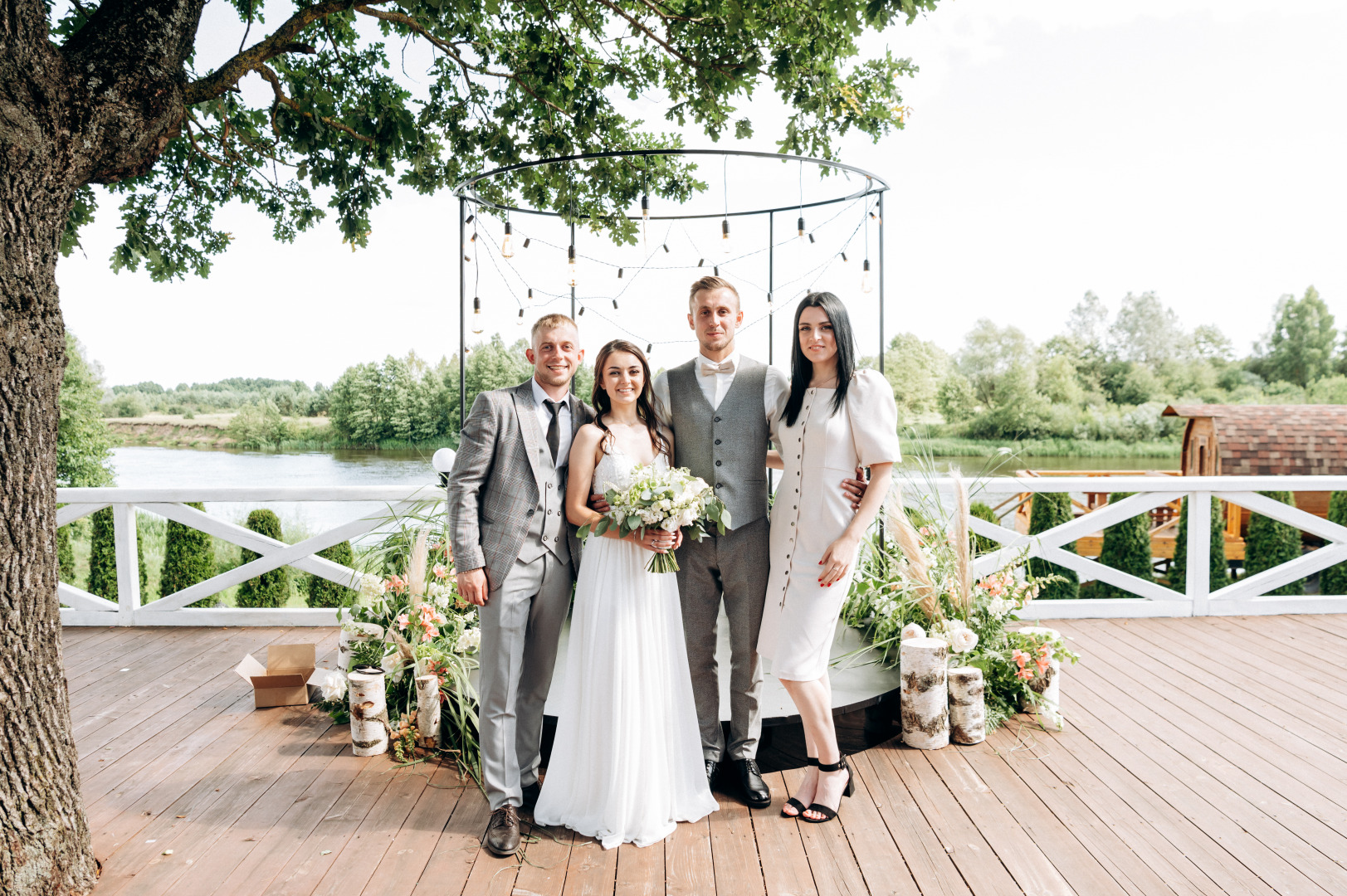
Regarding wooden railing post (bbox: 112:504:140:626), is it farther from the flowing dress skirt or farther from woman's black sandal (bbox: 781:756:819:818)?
woman's black sandal (bbox: 781:756:819:818)

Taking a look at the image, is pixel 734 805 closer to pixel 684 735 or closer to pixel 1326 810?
pixel 684 735

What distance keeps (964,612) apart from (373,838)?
2674 mm

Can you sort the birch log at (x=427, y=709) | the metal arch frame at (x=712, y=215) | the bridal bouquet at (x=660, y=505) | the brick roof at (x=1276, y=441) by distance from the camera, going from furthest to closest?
1. the brick roof at (x=1276, y=441)
2. the metal arch frame at (x=712, y=215)
3. the birch log at (x=427, y=709)
4. the bridal bouquet at (x=660, y=505)

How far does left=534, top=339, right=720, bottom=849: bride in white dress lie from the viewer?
2773 millimetres

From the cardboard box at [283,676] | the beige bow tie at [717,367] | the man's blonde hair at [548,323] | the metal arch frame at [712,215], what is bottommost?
the cardboard box at [283,676]

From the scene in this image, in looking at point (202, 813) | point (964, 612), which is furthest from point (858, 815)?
point (202, 813)

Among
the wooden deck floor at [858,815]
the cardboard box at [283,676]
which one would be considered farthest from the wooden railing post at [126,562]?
the cardboard box at [283,676]

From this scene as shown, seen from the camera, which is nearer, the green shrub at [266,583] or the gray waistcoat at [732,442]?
the gray waistcoat at [732,442]

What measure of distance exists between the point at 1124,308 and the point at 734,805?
24.8 metres

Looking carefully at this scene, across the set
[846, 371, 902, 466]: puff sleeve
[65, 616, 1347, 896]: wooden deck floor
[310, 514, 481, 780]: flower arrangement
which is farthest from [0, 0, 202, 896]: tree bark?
[846, 371, 902, 466]: puff sleeve

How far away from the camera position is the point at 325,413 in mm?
13695

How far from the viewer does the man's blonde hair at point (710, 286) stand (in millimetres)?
3012

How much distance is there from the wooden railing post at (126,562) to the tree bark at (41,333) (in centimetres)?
352

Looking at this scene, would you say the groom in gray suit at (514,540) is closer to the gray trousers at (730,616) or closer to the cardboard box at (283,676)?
the gray trousers at (730,616)
